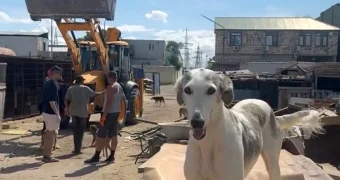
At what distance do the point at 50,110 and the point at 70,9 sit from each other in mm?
4346

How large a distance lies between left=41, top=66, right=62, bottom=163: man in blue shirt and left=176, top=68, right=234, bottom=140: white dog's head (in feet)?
19.6

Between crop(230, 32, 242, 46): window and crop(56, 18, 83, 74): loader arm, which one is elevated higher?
crop(230, 32, 242, 46): window

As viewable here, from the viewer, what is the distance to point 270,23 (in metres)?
51.5

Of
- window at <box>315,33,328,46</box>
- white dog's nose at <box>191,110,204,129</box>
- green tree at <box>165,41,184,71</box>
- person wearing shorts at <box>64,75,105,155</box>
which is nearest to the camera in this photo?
white dog's nose at <box>191,110,204,129</box>

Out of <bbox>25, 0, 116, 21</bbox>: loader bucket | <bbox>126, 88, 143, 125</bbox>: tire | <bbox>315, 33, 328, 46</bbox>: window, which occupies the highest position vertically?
<bbox>315, 33, 328, 46</bbox>: window

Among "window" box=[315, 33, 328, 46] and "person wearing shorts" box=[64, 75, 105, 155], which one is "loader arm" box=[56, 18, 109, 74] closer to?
"person wearing shorts" box=[64, 75, 105, 155]

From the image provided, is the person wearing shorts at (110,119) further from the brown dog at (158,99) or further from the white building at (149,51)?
the white building at (149,51)

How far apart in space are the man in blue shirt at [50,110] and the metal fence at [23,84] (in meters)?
6.70

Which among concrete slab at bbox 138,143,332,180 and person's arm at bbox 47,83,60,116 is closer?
concrete slab at bbox 138,143,332,180

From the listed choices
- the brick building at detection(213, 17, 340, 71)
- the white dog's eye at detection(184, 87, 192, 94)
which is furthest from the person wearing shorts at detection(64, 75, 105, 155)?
the brick building at detection(213, 17, 340, 71)

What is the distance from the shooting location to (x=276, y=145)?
5.63 metres

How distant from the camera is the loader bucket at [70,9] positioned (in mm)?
13078

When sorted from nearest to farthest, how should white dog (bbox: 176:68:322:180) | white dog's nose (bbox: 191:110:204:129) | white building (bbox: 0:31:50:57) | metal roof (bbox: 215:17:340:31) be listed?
white dog's nose (bbox: 191:110:204:129)
white dog (bbox: 176:68:322:180)
white building (bbox: 0:31:50:57)
metal roof (bbox: 215:17:340:31)

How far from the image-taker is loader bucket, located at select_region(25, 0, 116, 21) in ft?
42.9
